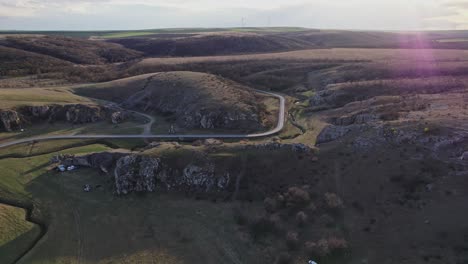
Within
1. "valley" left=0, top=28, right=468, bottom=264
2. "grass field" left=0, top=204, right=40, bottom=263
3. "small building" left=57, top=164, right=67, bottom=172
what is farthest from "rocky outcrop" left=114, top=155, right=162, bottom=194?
"grass field" left=0, top=204, right=40, bottom=263

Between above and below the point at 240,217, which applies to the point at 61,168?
above

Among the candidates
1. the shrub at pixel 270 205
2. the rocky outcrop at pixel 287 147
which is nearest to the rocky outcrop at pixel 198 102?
the rocky outcrop at pixel 287 147

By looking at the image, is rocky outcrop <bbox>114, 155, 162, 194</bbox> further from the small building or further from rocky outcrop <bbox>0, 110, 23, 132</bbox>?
rocky outcrop <bbox>0, 110, 23, 132</bbox>

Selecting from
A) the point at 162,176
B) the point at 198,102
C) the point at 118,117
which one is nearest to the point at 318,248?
the point at 162,176

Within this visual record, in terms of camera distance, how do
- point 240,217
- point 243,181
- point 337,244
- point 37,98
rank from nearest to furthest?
point 337,244
point 240,217
point 243,181
point 37,98

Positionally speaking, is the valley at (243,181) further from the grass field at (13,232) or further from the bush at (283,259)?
the bush at (283,259)

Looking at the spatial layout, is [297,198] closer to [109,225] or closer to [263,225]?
[263,225]

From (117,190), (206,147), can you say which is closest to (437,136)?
(206,147)
